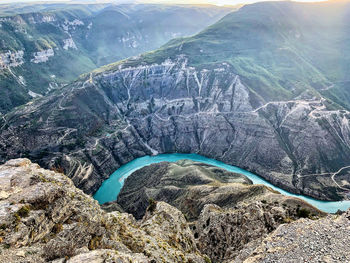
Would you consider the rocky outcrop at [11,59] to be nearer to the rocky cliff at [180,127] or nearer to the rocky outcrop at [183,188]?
the rocky cliff at [180,127]

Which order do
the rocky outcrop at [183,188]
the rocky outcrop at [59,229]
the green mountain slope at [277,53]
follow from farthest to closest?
the green mountain slope at [277,53] → the rocky outcrop at [183,188] → the rocky outcrop at [59,229]

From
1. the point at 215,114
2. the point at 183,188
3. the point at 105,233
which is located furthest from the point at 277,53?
the point at 105,233

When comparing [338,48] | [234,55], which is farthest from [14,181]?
[338,48]

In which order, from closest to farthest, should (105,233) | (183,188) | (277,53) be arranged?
1. (105,233)
2. (183,188)
3. (277,53)

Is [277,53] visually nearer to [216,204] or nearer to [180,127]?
[180,127]

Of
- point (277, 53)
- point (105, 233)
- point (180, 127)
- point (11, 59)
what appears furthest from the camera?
point (11, 59)

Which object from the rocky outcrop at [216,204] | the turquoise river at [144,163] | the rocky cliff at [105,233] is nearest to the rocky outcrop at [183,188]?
the rocky outcrop at [216,204]
